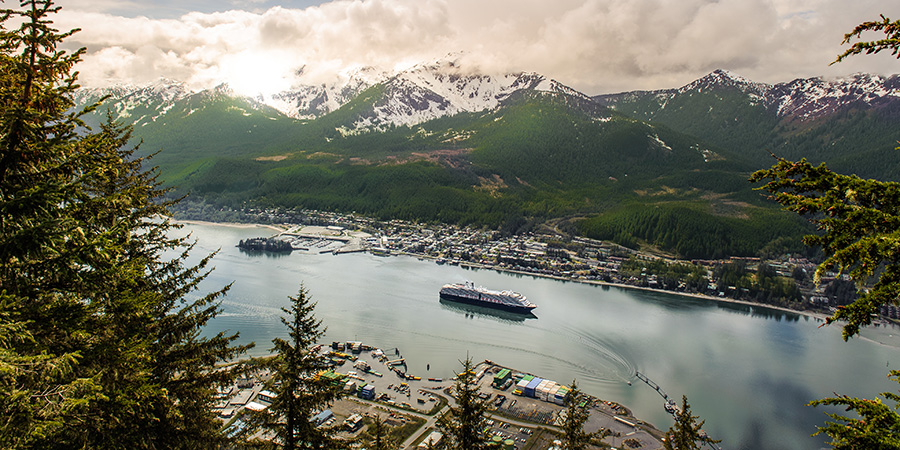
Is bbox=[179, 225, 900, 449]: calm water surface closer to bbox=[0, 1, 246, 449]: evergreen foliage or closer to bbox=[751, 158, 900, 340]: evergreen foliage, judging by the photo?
bbox=[751, 158, 900, 340]: evergreen foliage

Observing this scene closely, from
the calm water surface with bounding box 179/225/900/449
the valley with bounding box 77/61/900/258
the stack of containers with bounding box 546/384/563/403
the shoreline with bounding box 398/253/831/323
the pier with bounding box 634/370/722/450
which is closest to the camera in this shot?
the pier with bounding box 634/370/722/450

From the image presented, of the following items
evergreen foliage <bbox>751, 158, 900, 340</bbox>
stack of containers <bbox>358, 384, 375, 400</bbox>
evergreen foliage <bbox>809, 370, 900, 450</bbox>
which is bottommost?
stack of containers <bbox>358, 384, 375, 400</bbox>

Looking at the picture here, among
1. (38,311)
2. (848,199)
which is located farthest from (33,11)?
(848,199)

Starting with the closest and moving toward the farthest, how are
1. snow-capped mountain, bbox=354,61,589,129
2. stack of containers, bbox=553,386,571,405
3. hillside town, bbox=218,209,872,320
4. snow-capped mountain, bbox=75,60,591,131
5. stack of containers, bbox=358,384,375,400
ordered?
stack of containers, bbox=358,384,375,400, stack of containers, bbox=553,386,571,405, hillside town, bbox=218,209,872,320, snow-capped mountain, bbox=354,61,589,129, snow-capped mountain, bbox=75,60,591,131

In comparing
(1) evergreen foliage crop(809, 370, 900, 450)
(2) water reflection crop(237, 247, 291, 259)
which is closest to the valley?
(2) water reflection crop(237, 247, 291, 259)

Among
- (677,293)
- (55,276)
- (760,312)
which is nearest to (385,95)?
(677,293)

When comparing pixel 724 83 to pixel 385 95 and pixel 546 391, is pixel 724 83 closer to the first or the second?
pixel 385 95

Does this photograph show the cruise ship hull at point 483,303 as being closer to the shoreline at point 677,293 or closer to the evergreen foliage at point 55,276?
the shoreline at point 677,293
